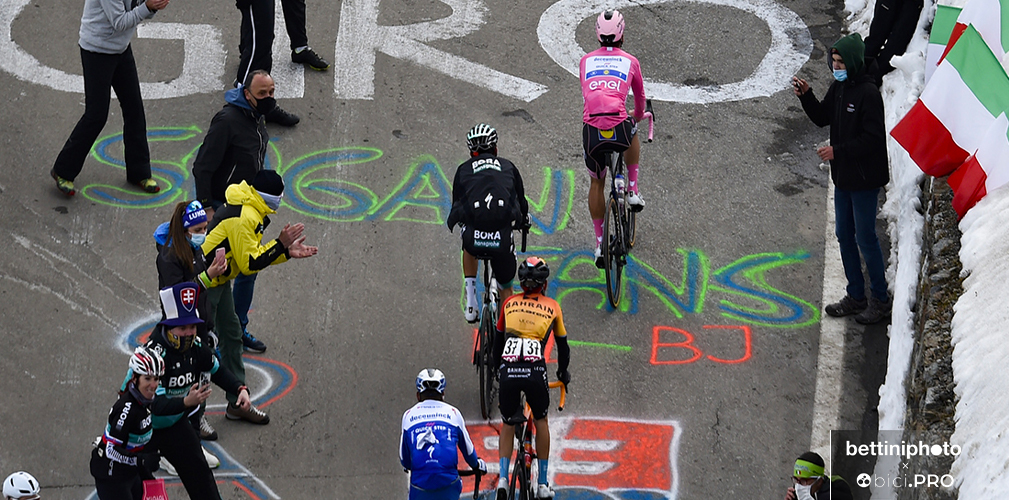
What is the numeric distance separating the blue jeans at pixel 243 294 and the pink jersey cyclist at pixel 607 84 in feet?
9.71

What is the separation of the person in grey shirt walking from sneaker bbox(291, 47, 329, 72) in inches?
94.4

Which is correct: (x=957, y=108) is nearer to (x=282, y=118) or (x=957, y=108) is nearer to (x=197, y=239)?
(x=197, y=239)

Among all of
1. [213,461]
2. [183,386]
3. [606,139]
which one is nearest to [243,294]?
[213,461]

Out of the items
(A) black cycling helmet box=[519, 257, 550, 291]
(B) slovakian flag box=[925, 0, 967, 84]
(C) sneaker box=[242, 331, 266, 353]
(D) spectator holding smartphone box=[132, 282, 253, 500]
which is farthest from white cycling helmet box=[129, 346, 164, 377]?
(B) slovakian flag box=[925, 0, 967, 84]

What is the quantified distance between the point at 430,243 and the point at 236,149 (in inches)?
81.6

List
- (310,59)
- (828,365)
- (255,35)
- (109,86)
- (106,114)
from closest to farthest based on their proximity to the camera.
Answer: (828,365) < (109,86) < (106,114) < (255,35) < (310,59)

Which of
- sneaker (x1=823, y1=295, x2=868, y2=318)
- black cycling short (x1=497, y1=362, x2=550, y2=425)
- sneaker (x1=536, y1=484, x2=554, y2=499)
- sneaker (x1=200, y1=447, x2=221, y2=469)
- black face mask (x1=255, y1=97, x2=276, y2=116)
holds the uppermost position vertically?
black face mask (x1=255, y1=97, x2=276, y2=116)

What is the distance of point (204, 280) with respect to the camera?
7363mm

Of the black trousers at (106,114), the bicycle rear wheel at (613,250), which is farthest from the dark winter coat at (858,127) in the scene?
the black trousers at (106,114)

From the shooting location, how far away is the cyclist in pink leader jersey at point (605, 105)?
8742mm

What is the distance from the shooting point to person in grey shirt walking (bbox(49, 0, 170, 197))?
918cm

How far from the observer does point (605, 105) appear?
8734mm

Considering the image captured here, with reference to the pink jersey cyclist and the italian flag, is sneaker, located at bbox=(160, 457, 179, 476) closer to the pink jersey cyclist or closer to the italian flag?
the pink jersey cyclist

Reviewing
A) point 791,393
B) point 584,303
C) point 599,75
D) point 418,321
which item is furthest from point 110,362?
point 791,393
